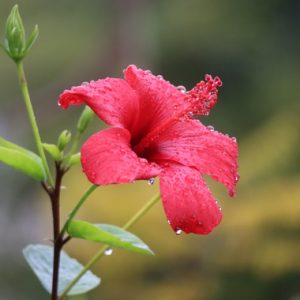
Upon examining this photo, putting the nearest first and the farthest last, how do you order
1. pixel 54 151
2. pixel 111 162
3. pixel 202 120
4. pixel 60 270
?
pixel 111 162 → pixel 54 151 → pixel 60 270 → pixel 202 120

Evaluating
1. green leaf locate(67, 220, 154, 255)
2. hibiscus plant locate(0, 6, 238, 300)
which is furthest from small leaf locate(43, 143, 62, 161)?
green leaf locate(67, 220, 154, 255)

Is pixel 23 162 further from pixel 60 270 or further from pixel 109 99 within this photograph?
pixel 60 270

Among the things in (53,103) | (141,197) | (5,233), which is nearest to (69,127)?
(53,103)

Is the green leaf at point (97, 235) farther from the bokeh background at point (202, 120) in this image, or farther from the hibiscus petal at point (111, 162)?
the bokeh background at point (202, 120)

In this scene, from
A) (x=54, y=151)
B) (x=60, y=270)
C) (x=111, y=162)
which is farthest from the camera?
(x=60, y=270)

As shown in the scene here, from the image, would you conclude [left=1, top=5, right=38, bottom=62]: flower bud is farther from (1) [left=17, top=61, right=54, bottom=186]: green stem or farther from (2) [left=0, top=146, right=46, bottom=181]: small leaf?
(2) [left=0, top=146, right=46, bottom=181]: small leaf

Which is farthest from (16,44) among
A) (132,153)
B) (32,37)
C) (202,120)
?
(202,120)

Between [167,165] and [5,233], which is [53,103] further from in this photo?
[167,165]
